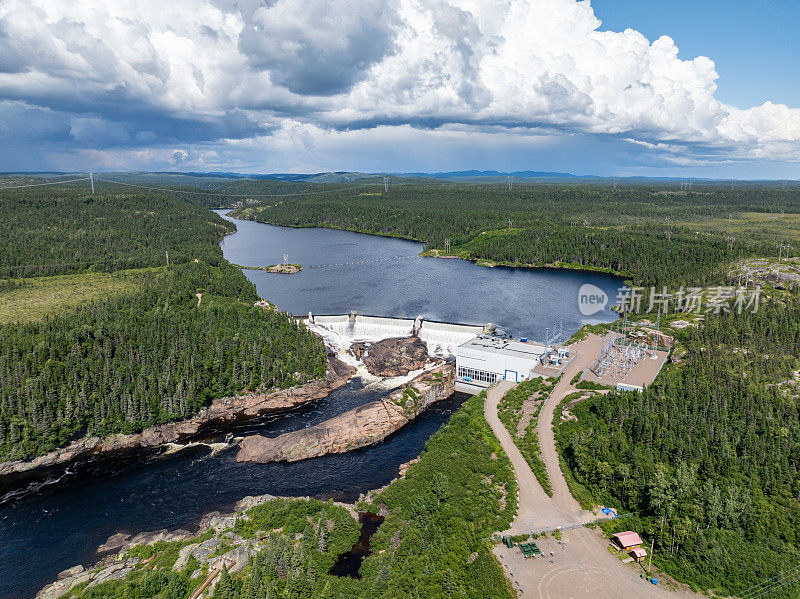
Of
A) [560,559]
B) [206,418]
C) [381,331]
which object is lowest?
[206,418]

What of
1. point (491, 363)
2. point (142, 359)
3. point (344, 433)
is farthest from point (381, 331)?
point (142, 359)

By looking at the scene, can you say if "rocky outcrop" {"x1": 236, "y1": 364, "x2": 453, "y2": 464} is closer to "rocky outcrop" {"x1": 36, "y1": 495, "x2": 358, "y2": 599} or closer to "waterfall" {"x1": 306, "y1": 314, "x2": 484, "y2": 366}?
"rocky outcrop" {"x1": 36, "y1": 495, "x2": 358, "y2": 599}

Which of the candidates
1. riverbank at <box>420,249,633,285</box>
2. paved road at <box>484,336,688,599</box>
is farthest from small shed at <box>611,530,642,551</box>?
riverbank at <box>420,249,633,285</box>

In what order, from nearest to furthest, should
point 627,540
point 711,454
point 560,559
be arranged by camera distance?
point 560,559 < point 627,540 < point 711,454

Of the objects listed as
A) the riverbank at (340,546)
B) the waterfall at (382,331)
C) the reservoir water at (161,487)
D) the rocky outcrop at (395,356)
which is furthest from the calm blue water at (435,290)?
the riverbank at (340,546)

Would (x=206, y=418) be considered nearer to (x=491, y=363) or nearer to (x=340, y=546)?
(x=340, y=546)

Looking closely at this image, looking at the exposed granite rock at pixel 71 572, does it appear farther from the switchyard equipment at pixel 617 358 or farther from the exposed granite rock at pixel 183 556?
the switchyard equipment at pixel 617 358
